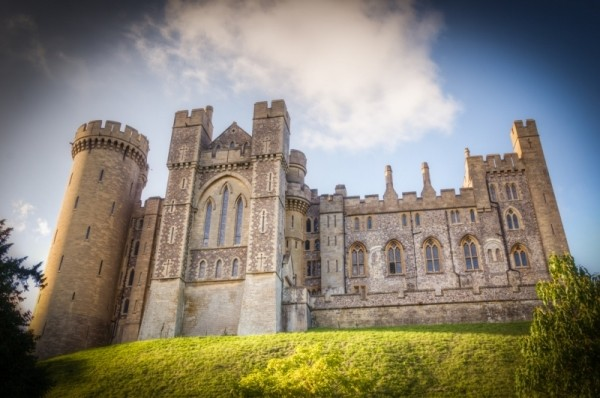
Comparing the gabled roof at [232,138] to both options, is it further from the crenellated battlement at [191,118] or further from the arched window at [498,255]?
the arched window at [498,255]

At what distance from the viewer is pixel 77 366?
86.0 ft

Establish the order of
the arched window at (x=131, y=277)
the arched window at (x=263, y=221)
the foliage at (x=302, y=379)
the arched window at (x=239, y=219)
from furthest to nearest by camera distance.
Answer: the arched window at (x=131, y=277)
the arched window at (x=239, y=219)
the arched window at (x=263, y=221)
the foliage at (x=302, y=379)

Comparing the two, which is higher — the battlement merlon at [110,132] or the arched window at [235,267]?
the battlement merlon at [110,132]

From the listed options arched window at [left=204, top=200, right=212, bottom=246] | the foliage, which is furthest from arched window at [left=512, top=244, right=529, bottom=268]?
the foliage

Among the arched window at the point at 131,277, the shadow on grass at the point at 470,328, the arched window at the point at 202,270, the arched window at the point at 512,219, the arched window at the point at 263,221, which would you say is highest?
the arched window at the point at 512,219

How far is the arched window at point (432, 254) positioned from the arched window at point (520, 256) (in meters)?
5.31

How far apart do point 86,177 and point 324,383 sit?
29489mm

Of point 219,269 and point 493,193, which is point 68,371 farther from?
point 493,193

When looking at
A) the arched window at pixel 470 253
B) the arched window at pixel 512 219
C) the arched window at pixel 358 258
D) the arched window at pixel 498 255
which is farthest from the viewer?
the arched window at pixel 358 258

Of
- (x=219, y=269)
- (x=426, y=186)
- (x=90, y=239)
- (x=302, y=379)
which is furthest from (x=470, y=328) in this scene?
(x=90, y=239)

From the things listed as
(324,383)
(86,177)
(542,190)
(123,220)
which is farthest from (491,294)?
(86,177)

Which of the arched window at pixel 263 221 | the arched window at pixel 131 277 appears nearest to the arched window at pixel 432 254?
the arched window at pixel 263 221

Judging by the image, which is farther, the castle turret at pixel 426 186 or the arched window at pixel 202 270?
the castle turret at pixel 426 186

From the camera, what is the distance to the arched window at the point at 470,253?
121ft
